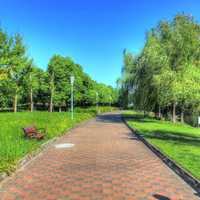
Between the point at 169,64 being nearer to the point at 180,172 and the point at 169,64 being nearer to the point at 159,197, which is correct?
the point at 180,172

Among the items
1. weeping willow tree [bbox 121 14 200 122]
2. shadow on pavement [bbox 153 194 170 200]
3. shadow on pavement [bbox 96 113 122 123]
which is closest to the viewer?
shadow on pavement [bbox 153 194 170 200]

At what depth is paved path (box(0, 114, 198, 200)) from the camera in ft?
15.5

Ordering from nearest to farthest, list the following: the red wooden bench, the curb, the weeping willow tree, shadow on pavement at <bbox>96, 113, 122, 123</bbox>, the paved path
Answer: the paved path → the curb → the red wooden bench → the weeping willow tree → shadow on pavement at <bbox>96, 113, 122, 123</bbox>

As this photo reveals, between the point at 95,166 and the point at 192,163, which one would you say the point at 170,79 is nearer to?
the point at 192,163

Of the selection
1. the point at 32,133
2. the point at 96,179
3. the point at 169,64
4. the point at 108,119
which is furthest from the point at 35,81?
the point at 96,179

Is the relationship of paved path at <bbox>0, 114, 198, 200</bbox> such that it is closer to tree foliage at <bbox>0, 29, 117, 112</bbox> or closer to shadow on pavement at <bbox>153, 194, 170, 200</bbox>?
shadow on pavement at <bbox>153, 194, 170, 200</bbox>

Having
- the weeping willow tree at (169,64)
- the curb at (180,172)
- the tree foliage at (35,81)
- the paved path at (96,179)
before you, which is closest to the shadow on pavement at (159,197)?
A: the paved path at (96,179)

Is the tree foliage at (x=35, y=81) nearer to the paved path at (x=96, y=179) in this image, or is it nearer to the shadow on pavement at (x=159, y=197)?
the paved path at (x=96, y=179)

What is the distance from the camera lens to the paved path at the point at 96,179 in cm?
473

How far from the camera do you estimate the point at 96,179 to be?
5645 mm

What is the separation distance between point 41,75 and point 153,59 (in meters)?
28.0

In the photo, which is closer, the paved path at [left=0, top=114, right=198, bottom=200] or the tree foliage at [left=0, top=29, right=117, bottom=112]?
the paved path at [left=0, top=114, right=198, bottom=200]

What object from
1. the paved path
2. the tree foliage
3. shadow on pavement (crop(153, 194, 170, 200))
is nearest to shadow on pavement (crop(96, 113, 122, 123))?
the tree foliage

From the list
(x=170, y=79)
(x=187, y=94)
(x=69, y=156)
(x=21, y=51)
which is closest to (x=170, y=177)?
(x=69, y=156)
